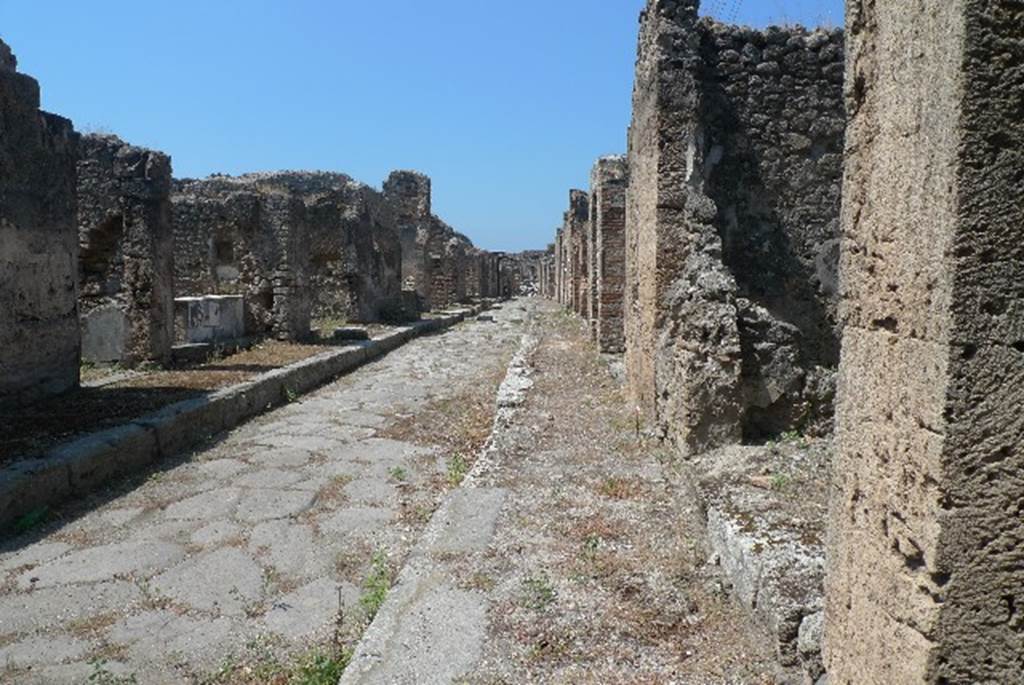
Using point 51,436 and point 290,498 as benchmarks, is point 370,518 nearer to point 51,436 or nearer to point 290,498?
point 290,498

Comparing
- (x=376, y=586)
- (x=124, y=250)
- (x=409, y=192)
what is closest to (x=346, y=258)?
(x=124, y=250)

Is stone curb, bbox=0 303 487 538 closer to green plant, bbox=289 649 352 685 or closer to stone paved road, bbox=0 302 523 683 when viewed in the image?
stone paved road, bbox=0 302 523 683

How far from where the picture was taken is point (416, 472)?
583cm

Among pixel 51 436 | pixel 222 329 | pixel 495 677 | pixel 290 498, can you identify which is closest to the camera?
pixel 495 677

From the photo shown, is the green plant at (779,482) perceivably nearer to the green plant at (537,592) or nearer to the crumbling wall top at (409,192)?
the green plant at (537,592)

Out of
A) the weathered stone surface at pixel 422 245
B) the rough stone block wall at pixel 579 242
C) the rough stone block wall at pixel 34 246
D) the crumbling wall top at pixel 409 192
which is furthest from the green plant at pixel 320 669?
the crumbling wall top at pixel 409 192

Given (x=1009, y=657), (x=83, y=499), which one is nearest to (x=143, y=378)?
(x=83, y=499)

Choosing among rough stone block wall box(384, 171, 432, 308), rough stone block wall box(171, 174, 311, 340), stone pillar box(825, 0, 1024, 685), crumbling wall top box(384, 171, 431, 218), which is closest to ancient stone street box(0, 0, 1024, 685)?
stone pillar box(825, 0, 1024, 685)

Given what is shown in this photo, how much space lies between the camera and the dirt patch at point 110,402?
5504mm

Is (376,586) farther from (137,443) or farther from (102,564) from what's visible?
(137,443)

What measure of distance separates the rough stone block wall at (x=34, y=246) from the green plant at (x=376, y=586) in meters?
4.20

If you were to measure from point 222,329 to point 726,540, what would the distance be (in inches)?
399

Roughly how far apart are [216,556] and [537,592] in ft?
6.38

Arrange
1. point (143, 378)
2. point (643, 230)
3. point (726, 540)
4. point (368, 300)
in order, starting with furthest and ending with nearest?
point (368, 300) < point (143, 378) < point (643, 230) < point (726, 540)
